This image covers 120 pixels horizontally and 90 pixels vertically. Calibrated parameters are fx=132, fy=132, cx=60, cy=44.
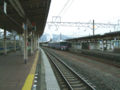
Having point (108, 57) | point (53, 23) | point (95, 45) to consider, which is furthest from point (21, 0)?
point (95, 45)

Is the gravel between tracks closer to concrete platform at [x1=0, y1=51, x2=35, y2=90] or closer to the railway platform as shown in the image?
the railway platform

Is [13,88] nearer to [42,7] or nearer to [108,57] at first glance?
[42,7]

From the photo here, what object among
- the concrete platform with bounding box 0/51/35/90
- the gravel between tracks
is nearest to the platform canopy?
the concrete platform with bounding box 0/51/35/90

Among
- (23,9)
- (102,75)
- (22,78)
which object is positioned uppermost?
(23,9)

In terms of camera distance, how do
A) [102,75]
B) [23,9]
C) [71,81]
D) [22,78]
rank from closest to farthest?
[22,78] → [71,81] → [102,75] → [23,9]

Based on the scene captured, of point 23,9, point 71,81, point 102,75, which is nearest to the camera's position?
point 71,81

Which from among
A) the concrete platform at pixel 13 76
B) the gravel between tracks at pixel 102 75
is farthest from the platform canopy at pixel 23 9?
the gravel between tracks at pixel 102 75

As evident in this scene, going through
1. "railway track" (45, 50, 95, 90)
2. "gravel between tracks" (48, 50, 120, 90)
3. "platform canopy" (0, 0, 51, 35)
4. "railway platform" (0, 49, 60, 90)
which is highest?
"platform canopy" (0, 0, 51, 35)

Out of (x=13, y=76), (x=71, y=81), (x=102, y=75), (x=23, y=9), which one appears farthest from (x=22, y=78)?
(x=23, y=9)

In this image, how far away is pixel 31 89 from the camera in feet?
16.2

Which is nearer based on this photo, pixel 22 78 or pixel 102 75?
pixel 22 78

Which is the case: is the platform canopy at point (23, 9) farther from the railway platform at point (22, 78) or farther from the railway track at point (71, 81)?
the railway track at point (71, 81)

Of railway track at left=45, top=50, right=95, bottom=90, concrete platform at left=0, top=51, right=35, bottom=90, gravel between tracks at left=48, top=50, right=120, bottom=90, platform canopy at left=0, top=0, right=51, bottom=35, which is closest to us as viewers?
concrete platform at left=0, top=51, right=35, bottom=90

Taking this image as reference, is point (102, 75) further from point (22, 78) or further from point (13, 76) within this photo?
point (13, 76)
